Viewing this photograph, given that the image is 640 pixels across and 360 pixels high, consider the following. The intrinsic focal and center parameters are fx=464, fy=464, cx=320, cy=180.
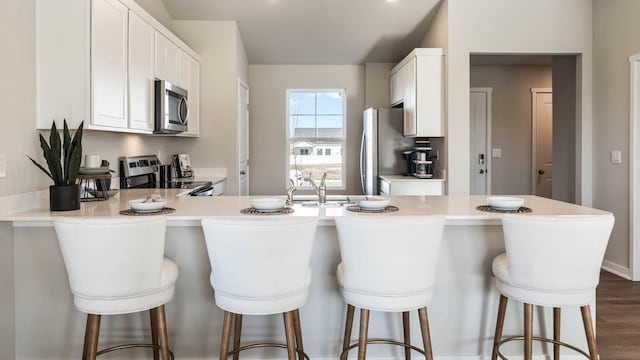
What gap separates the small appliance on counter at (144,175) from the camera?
390cm

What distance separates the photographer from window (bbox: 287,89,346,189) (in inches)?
272

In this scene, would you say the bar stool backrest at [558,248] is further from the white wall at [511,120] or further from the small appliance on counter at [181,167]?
the white wall at [511,120]

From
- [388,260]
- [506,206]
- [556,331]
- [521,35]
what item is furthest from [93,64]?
[521,35]

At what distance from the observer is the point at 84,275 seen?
→ 1.86 meters

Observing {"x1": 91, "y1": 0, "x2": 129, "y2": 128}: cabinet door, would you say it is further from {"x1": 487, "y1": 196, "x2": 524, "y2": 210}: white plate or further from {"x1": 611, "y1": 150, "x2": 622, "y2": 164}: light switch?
{"x1": 611, "y1": 150, "x2": 622, "y2": 164}: light switch

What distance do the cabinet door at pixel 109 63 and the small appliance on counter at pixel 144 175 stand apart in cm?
80

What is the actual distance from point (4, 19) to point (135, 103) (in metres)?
1.10

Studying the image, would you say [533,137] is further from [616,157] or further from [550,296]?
[550,296]

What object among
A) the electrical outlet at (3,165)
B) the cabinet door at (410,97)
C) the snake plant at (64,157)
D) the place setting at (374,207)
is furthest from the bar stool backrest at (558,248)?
the cabinet door at (410,97)

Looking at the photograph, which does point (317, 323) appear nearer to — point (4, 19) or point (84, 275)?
point (84, 275)

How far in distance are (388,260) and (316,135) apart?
5203 mm

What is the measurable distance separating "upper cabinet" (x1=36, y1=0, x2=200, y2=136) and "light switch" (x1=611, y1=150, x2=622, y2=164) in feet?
13.5

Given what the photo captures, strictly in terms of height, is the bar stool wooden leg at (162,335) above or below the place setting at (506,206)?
below

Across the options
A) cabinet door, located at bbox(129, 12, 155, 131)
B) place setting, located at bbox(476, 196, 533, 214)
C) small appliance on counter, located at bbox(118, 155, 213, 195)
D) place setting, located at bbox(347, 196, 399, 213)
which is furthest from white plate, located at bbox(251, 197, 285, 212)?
small appliance on counter, located at bbox(118, 155, 213, 195)
